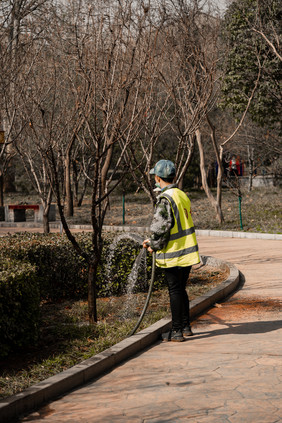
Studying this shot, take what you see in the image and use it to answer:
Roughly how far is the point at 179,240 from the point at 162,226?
0.78 ft

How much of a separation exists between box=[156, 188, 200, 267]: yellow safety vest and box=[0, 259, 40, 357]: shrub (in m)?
1.35

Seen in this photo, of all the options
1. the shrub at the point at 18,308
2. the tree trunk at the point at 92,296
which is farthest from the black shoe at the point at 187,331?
the shrub at the point at 18,308

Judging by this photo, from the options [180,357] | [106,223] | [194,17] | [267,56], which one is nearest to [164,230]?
[180,357]

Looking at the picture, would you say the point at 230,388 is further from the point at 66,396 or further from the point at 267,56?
the point at 267,56

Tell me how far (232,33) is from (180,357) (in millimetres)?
16864

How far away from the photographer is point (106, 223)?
24.9m

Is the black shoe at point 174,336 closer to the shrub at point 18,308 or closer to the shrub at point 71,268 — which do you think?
the shrub at point 18,308

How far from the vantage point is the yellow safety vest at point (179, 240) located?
6176 mm

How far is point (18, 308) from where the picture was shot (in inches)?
231

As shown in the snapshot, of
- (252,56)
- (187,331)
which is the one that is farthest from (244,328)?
(252,56)

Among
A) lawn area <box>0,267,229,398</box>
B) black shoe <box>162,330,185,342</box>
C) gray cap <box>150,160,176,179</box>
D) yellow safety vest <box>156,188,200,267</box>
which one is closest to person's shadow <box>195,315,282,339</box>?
black shoe <box>162,330,185,342</box>

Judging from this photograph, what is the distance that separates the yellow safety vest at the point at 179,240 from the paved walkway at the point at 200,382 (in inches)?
34.1

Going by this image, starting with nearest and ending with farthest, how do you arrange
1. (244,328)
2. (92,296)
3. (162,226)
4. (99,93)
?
(162,226) < (244,328) < (92,296) < (99,93)

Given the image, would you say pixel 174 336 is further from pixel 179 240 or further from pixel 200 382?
pixel 200 382
